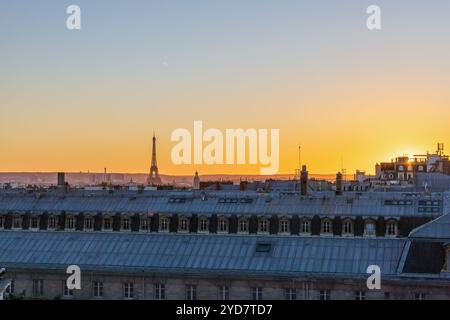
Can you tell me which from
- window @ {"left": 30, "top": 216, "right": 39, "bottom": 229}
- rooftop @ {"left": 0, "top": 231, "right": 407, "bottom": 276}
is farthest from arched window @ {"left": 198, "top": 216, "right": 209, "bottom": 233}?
window @ {"left": 30, "top": 216, "right": 39, "bottom": 229}

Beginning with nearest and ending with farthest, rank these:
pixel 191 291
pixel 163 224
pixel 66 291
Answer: pixel 191 291 → pixel 66 291 → pixel 163 224

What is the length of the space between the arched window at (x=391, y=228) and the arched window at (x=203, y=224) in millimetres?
17026

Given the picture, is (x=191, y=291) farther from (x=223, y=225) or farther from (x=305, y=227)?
(x=305, y=227)

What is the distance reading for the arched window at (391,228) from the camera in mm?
65750

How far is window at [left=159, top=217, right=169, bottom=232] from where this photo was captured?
71625mm

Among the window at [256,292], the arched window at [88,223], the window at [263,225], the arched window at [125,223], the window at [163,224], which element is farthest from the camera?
the arched window at [88,223]

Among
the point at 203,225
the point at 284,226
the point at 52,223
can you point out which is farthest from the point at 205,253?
the point at 52,223

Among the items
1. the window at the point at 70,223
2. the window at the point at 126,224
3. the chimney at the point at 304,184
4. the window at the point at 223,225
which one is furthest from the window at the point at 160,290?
the chimney at the point at 304,184

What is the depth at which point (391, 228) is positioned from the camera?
65.9 m

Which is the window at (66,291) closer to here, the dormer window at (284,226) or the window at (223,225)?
the window at (223,225)

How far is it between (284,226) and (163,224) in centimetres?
1214

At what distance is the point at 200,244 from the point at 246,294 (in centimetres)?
754

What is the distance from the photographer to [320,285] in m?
61.2

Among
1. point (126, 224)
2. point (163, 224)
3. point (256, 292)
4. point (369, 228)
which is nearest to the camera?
point (256, 292)
